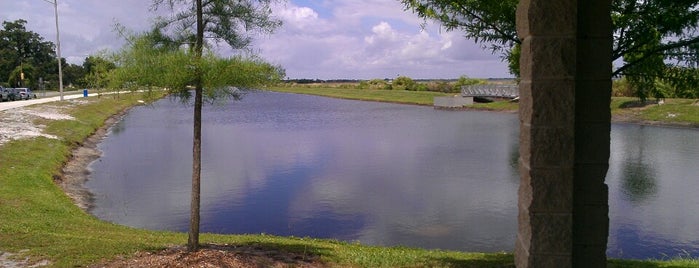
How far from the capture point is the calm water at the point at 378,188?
16.7 meters

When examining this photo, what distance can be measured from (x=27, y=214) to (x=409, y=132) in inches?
1350

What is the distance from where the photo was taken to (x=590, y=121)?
21.5ft

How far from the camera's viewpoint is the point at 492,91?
83.4 meters

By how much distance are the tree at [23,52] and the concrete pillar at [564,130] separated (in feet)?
342

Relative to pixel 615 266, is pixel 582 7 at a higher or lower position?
higher

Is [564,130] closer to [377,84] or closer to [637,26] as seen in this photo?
[637,26]

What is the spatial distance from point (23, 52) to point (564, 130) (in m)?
116

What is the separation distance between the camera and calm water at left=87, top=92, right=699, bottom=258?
1672 centimetres

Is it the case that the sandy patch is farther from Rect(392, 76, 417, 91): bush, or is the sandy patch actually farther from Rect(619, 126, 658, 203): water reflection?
Rect(392, 76, 417, 91): bush

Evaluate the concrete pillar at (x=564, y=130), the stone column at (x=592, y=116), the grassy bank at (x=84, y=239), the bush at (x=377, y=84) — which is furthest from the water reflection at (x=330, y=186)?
the bush at (x=377, y=84)

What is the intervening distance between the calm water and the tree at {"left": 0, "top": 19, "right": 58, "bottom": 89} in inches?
2630

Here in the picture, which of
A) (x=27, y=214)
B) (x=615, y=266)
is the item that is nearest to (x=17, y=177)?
(x=27, y=214)

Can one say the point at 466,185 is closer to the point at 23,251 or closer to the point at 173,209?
the point at 173,209

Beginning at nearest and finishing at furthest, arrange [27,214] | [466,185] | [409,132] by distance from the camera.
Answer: [27,214] < [466,185] < [409,132]
